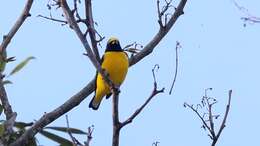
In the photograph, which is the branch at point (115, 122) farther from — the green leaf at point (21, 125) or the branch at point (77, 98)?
the green leaf at point (21, 125)

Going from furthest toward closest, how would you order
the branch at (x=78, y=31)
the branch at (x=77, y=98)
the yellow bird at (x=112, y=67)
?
the yellow bird at (x=112, y=67) → the branch at (x=77, y=98) → the branch at (x=78, y=31)

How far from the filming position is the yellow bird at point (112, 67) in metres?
5.14

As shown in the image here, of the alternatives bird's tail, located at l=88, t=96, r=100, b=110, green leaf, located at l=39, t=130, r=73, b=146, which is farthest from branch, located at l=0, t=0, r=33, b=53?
bird's tail, located at l=88, t=96, r=100, b=110

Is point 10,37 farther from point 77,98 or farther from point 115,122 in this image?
point 115,122

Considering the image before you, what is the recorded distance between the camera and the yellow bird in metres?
5.14

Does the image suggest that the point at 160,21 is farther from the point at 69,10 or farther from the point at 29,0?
the point at 69,10

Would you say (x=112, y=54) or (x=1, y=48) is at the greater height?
(x=1, y=48)

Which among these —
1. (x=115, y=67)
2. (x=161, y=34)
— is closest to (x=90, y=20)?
(x=161, y=34)

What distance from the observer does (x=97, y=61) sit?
2775 millimetres

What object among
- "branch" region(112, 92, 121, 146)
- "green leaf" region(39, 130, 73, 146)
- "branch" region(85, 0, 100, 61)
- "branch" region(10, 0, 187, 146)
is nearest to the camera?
"branch" region(112, 92, 121, 146)


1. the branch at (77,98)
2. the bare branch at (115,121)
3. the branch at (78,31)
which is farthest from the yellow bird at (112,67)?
the branch at (78,31)

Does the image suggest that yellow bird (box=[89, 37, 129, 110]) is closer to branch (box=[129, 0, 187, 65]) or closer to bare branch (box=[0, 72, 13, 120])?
branch (box=[129, 0, 187, 65])

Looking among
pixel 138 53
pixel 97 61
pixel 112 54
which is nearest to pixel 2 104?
pixel 97 61

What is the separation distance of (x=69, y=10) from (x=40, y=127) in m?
1.04
